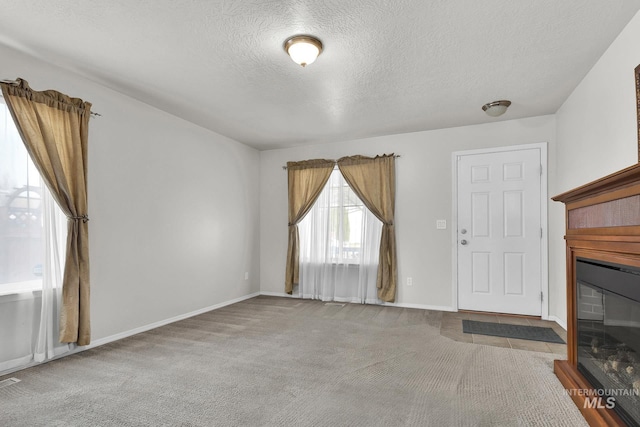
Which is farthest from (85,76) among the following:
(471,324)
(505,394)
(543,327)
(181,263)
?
(543,327)

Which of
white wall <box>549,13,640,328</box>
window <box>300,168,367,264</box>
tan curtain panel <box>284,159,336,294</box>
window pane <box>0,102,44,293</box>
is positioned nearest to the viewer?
white wall <box>549,13,640,328</box>

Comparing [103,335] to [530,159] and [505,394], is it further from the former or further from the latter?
[530,159]

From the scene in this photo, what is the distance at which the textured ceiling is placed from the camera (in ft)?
6.98

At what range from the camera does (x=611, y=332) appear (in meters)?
1.82

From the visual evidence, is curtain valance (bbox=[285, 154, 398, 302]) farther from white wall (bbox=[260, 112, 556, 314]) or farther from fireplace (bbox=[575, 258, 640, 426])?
fireplace (bbox=[575, 258, 640, 426])

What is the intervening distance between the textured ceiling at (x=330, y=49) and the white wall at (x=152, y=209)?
0.20 metres

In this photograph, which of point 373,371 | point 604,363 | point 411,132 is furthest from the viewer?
point 411,132

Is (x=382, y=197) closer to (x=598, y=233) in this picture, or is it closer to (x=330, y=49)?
(x=330, y=49)

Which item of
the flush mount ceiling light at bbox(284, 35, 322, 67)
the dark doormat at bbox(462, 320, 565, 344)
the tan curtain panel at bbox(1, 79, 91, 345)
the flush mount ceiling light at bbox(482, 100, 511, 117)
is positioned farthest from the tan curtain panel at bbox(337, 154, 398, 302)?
the tan curtain panel at bbox(1, 79, 91, 345)

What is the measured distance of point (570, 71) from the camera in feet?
9.70

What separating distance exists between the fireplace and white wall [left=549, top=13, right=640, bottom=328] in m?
0.97

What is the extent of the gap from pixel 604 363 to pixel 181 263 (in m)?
4.06

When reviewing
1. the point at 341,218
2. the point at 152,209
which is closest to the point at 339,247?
the point at 341,218

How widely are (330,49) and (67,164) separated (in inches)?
96.1
